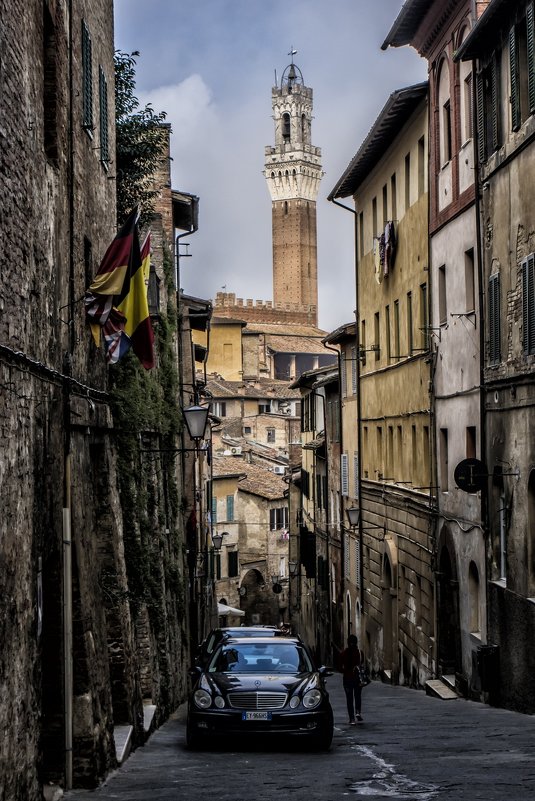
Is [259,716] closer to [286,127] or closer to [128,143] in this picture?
[128,143]

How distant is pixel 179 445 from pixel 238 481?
34.8 m

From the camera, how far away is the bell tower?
169 metres

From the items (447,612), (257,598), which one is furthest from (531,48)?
(257,598)

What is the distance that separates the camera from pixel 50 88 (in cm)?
1186

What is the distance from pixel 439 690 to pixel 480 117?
436 inches

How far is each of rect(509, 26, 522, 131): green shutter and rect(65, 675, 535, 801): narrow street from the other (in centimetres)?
873

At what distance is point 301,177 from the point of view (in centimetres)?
17075

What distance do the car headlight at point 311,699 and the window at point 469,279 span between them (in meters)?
10.1

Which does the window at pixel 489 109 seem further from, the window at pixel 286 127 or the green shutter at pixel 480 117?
the window at pixel 286 127

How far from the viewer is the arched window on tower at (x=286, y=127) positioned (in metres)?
176

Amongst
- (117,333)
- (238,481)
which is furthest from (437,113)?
(238,481)

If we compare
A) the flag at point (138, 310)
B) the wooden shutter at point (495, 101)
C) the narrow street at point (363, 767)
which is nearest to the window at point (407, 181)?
the wooden shutter at point (495, 101)

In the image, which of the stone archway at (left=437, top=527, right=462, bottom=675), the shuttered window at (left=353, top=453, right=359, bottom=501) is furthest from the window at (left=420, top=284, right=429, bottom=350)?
the shuttered window at (left=353, top=453, right=359, bottom=501)

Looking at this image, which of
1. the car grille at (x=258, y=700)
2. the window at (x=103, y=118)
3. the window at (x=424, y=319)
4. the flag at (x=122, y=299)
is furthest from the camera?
the window at (x=424, y=319)
